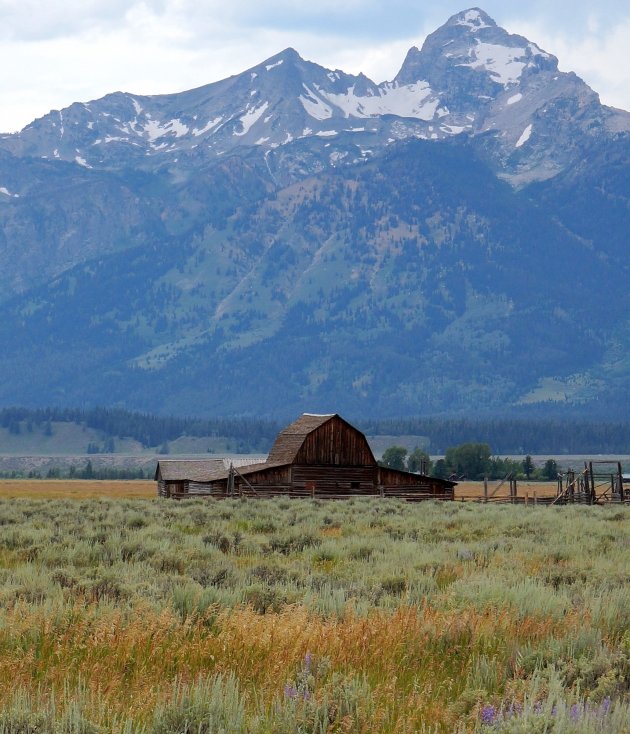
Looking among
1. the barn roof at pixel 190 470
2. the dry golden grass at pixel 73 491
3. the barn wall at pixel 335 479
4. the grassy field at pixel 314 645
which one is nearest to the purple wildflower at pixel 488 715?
the grassy field at pixel 314 645

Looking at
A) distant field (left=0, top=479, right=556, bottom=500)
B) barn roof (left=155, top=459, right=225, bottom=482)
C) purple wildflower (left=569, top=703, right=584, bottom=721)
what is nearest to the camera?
purple wildflower (left=569, top=703, right=584, bottom=721)

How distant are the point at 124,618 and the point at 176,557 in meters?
6.13

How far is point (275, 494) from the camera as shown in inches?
2222

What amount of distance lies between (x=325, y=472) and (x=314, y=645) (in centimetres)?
5447

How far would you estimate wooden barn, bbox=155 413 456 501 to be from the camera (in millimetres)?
61500

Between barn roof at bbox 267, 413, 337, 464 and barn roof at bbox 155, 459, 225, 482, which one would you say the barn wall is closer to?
barn roof at bbox 267, 413, 337, 464

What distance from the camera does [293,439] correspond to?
209 feet

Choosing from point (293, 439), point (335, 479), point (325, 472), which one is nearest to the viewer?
point (325, 472)

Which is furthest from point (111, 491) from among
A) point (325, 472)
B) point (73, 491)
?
point (325, 472)

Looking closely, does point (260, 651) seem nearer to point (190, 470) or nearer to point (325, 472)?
point (325, 472)

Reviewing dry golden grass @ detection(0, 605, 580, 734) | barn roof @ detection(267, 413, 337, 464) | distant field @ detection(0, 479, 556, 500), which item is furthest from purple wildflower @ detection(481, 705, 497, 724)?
barn roof @ detection(267, 413, 337, 464)

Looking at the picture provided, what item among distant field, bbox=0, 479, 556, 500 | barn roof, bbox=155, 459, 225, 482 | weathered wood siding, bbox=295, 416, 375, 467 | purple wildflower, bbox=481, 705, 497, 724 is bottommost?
purple wildflower, bbox=481, 705, 497, 724

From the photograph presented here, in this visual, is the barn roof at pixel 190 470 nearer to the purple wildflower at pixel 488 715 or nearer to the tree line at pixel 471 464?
the tree line at pixel 471 464

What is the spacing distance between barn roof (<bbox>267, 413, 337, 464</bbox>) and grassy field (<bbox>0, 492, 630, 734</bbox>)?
46174 millimetres
